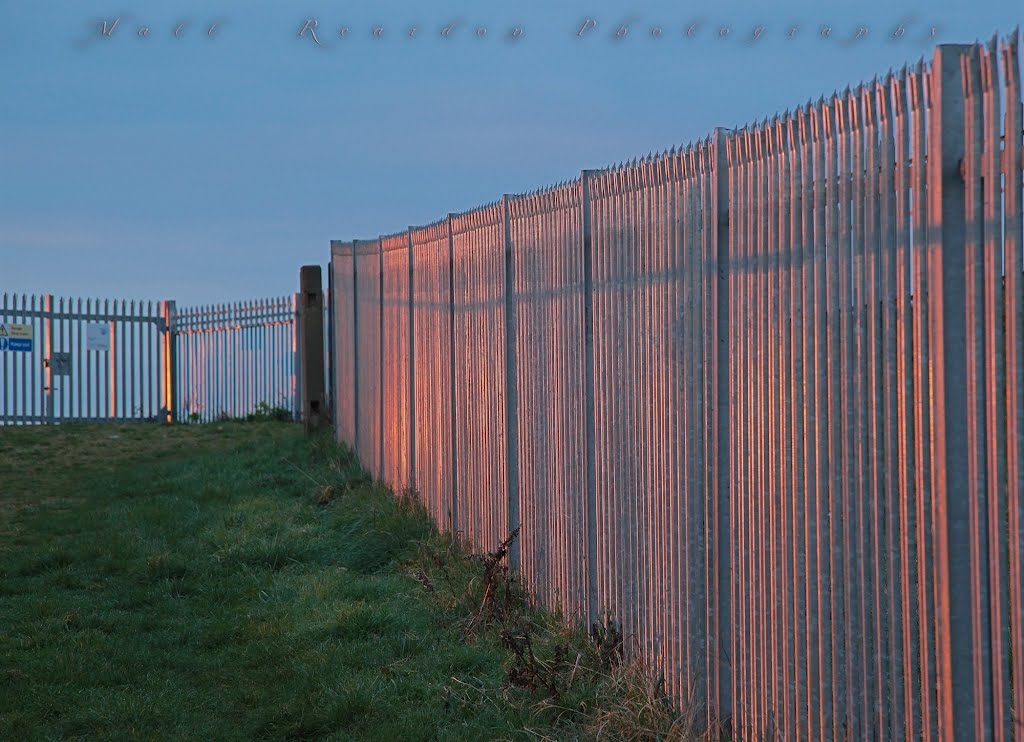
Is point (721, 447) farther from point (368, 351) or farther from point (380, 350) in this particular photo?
point (368, 351)

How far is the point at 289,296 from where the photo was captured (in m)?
21.2

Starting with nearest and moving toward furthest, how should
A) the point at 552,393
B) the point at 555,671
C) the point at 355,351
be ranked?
the point at 555,671
the point at 552,393
the point at 355,351

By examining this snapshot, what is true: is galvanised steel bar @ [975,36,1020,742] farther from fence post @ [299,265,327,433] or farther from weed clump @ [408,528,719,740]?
fence post @ [299,265,327,433]

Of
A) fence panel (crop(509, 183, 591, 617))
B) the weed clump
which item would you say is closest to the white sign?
the weed clump

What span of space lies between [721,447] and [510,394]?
297 centimetres

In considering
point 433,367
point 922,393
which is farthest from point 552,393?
point 922,393

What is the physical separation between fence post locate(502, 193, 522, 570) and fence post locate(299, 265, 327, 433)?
7931 millimetres

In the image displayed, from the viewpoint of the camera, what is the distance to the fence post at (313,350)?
15.4m

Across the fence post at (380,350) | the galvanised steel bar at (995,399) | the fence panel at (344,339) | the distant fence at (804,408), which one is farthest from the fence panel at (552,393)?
the fence panel at (344,339)

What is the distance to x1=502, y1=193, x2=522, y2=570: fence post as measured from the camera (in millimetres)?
7648

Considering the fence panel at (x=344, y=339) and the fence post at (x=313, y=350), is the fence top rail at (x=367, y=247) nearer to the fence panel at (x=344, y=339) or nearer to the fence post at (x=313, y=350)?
the fence panel at (x=344, y=339)

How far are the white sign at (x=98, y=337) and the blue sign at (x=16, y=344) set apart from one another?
105 centimetres

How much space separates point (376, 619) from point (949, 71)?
4591 millimetres

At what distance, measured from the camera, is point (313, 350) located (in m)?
15.7
